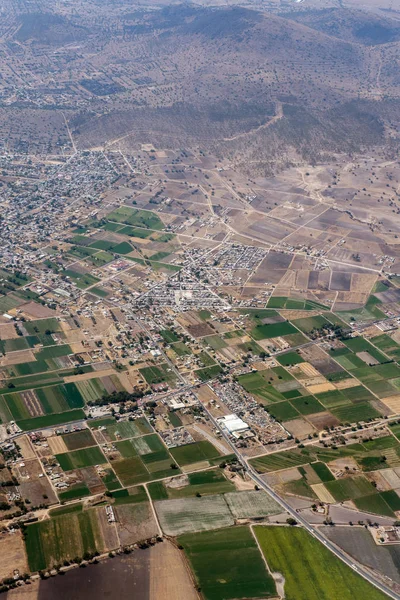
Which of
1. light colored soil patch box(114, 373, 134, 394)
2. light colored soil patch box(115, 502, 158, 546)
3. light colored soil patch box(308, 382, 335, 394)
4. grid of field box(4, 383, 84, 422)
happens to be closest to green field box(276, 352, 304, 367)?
light colored soil patch box(308, 382, 335, 394)

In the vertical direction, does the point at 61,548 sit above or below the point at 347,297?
above

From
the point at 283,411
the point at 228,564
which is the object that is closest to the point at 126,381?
the point at 283,411

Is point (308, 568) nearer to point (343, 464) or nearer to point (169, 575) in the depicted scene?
point (169, 575)

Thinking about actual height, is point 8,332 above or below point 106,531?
below

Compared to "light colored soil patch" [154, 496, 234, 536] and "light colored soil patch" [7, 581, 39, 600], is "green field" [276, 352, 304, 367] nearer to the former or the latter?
"light colored soil patch" [154, 496, 234, 536]

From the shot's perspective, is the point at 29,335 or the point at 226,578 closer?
the point at 226,578

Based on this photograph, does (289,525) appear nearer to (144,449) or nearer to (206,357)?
(144,449)

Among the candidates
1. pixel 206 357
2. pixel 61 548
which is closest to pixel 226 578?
pixel 61 548
